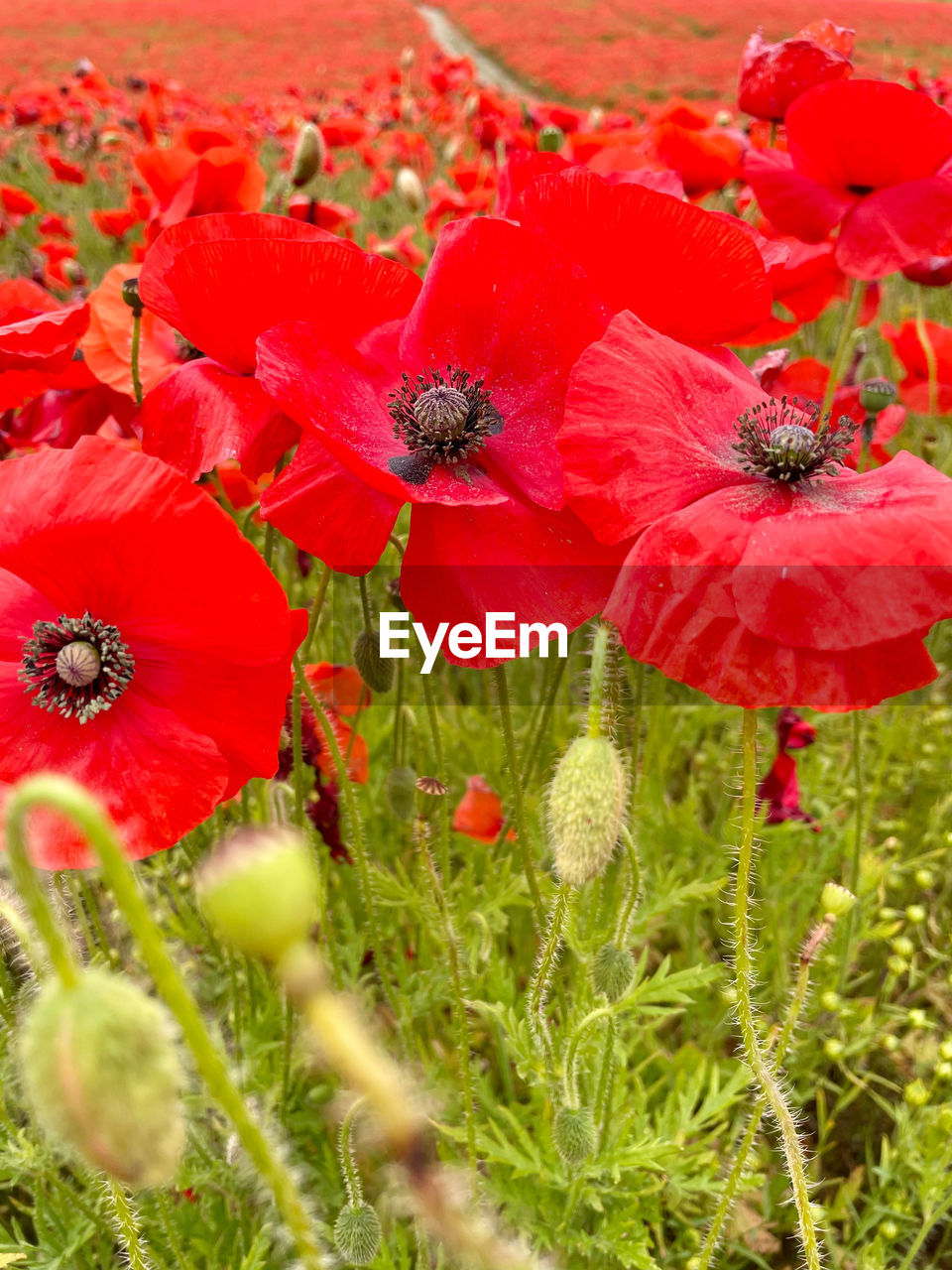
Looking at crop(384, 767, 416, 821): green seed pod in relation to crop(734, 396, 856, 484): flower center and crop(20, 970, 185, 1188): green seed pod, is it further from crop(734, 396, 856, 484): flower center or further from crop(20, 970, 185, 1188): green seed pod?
crop(20, 970, 185, 1188): green seed pod

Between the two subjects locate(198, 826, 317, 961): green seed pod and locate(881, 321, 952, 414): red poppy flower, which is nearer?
locate(198, 826, 317, 961): green seed pod

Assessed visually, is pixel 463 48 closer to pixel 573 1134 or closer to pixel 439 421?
pixel 439 421

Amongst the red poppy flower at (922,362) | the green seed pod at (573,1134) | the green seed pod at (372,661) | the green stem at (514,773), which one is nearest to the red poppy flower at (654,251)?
the green stem at (514,773)

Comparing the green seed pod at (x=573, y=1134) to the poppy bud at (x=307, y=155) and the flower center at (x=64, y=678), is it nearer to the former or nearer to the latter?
the flower center at (x=64, y=678)

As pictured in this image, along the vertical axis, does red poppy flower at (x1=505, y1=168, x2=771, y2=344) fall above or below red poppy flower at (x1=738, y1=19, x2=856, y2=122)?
below

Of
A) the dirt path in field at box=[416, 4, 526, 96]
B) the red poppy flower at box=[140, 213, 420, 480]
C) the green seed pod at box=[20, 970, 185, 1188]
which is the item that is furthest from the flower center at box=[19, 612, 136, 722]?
the dirt path in field at box=[416, 4, 526, 96]

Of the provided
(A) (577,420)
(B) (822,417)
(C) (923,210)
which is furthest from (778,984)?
(A) (577,420)
